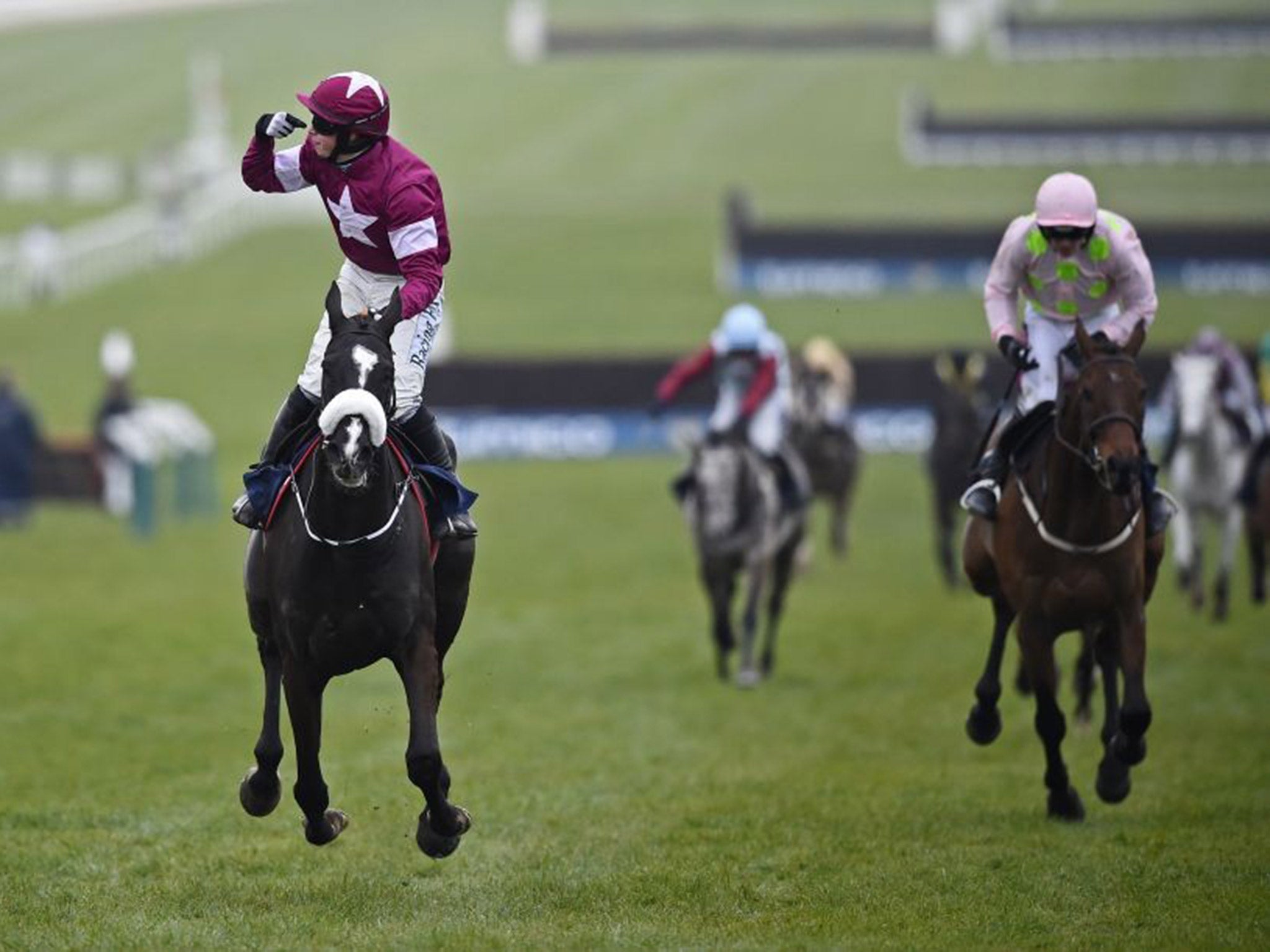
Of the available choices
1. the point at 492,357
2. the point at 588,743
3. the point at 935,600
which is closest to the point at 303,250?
the point at 492,357

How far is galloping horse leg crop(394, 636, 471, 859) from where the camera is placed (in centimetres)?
908

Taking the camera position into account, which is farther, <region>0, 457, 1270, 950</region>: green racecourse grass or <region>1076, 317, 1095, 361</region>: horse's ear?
<region>1076, 317, 1095, 361</region>: horse's ear

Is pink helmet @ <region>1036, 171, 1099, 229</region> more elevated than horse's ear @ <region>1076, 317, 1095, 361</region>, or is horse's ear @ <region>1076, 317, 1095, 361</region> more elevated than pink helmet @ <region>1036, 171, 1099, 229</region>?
pink helmet @ <region>1036, 171, 1099, 229</region>

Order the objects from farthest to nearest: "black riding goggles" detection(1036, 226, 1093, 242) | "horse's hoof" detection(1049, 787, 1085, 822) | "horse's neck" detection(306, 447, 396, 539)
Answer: "horse's hoof" detection(1049, 787, 1085, 822) → "black riding goggles" detection(1036, 226, 1093, 242) → "horse's neck" detection(306, 447, 396, 539)

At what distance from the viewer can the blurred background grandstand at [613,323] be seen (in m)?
11.2

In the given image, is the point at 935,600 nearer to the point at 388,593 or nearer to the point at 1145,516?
the point at 1145,516

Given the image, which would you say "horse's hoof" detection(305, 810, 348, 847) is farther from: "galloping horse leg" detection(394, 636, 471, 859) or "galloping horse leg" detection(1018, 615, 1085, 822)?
"galloping horse leg" detection(1018, 615, 1085, 822)

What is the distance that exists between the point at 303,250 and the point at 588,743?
117ft

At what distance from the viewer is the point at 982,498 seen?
1140cm

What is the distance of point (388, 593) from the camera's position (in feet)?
29.8

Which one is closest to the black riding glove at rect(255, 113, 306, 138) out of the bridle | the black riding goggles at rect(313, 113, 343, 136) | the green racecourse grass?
the black riding goggles at rect(313, 113, 343, 136)

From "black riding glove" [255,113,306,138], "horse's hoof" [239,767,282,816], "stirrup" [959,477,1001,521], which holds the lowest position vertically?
"horse's hoof" [239,767,282,816]

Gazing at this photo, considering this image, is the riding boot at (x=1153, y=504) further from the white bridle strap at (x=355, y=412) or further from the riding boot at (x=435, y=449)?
the white bridle strap at (x=355, y=412)

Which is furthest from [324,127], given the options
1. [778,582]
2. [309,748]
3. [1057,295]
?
[778,582]
